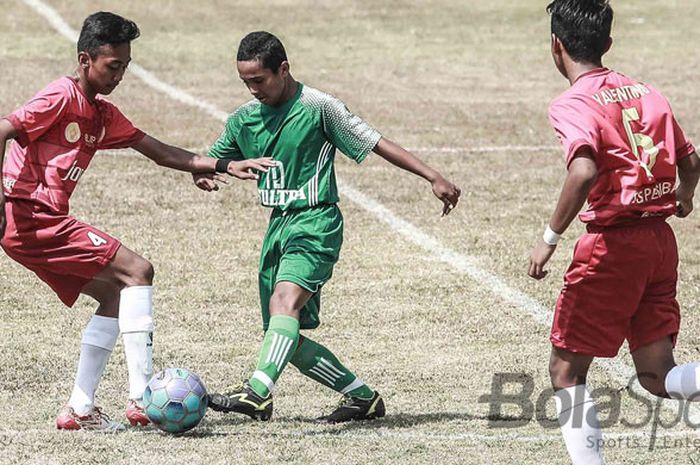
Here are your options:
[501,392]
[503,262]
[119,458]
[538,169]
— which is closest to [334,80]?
[538,169]

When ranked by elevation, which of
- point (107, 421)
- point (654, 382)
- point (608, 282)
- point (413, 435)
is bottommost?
point (413, 435)

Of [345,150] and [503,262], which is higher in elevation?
[345,150]

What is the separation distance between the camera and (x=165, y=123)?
15.3 metres

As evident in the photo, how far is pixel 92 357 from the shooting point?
22.4 feet

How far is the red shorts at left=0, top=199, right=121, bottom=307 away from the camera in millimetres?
6723

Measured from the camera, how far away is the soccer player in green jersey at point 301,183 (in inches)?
266

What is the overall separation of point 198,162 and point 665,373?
8.20ft

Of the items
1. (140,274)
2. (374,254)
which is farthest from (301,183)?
(374,254)

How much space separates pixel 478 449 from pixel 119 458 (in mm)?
1546

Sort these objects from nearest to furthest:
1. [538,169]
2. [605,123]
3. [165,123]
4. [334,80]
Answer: [605,123]
[538,169]
[165,123]
[334,80]

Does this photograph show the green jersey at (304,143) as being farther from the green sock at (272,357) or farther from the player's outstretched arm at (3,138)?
the player's outstretched arm at (3,138)

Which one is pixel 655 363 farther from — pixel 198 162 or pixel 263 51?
pixel 198 162

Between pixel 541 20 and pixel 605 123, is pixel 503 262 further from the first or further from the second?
pixel 541 20

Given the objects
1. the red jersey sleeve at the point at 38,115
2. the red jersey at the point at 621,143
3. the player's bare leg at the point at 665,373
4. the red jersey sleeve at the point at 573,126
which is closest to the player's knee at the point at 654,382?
the player's bare leg at the point at 665,373
